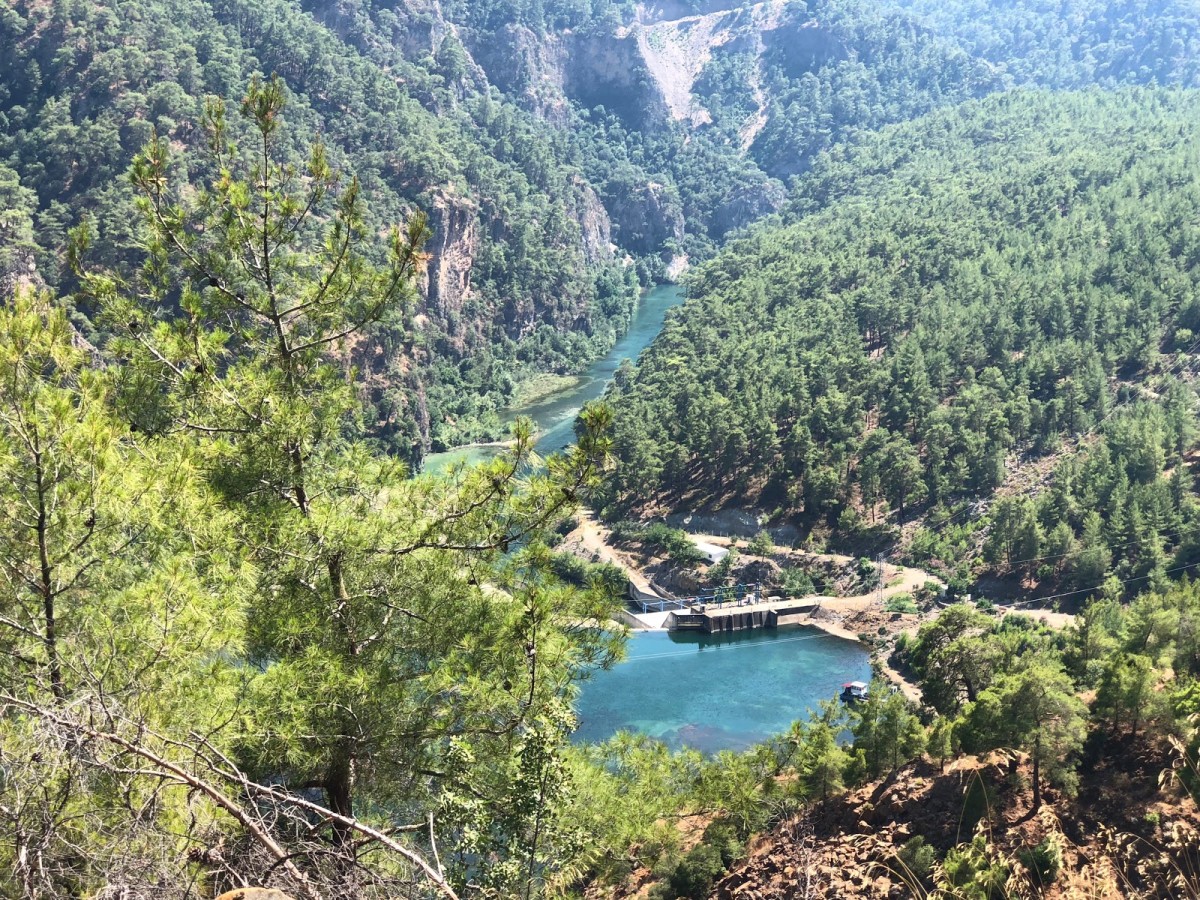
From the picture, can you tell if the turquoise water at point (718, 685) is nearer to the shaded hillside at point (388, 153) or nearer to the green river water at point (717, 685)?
the green river water at point (717, 685)

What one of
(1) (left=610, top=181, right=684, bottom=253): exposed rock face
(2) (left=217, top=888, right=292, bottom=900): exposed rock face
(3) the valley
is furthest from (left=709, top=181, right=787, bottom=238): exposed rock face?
(2) (left=217, top=888, right=292, bottom=900): exposed rock face

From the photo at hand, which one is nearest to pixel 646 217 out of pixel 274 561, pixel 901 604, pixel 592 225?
pixel 592 225

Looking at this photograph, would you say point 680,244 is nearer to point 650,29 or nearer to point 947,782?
point 650,29

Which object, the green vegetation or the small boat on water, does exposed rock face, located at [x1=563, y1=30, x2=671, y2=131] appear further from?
the green vegetation

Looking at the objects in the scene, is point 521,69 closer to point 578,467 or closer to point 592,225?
point 592,225

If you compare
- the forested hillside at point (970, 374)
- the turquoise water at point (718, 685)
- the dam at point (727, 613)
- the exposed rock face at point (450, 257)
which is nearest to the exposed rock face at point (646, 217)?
the exposed rock face at point (450, 257)

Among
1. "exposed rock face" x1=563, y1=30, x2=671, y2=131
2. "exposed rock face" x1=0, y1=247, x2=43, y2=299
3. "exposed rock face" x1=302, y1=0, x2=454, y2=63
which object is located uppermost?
"exposed rock face" x1=302, y1=0, x2=454, y2=63

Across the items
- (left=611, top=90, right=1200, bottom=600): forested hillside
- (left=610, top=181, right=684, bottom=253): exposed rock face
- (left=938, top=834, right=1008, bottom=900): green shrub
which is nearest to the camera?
(left=938, top=834, right=1008, bottom=900): green shrub

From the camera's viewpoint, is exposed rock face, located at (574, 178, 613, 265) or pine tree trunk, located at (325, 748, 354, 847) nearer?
pine tree trunk, located at (325, 748, 354, 847)
